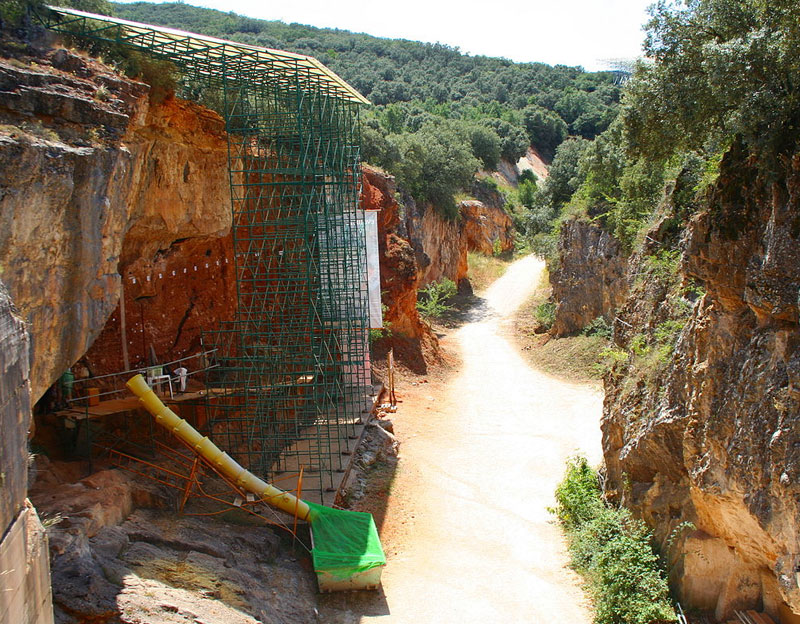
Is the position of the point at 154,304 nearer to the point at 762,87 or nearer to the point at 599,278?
the point at 762,87

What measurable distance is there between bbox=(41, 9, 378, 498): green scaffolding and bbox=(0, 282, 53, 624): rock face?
6974 mm

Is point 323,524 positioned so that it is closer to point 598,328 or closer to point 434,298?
point 598,328

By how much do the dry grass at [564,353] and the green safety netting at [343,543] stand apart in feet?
36.9

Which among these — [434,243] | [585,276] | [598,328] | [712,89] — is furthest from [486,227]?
[712,89]

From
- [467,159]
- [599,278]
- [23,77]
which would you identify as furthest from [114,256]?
[467,159]

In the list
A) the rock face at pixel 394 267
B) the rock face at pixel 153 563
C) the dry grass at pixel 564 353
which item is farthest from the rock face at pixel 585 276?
the rock face at pixel 153 563

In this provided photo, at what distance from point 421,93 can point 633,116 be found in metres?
46.3

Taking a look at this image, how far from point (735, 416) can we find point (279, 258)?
→ 9912 millimetres

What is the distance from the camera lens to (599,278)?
81.3 ft

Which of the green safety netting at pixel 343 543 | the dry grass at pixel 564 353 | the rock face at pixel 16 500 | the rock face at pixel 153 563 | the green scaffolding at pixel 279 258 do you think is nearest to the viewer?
the rock face at pixel 16 500

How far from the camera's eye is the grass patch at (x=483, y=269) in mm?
37581

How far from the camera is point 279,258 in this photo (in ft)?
51.0

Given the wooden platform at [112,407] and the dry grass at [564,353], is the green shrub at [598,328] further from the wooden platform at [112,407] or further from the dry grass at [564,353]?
the wooden platform at [112,407]

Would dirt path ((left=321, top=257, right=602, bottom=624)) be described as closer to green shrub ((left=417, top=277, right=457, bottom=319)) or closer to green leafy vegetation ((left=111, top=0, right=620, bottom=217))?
green shrub ((left=417, top=277, right=457, bottom=319))
